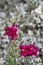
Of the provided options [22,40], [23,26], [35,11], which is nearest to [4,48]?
[22,40]

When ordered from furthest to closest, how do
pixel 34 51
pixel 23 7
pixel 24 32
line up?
pixel 23 7 → pixel 24 32 → pixel 34 51

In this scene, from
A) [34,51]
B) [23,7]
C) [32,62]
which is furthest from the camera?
[23,7]

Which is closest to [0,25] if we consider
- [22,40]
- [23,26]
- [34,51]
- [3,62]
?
[23,26]

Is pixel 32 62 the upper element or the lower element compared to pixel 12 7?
lower

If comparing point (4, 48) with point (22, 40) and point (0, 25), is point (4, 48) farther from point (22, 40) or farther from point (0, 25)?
point (0, 25)

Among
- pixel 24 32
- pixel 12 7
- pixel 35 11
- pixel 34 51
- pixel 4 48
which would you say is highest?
pixel 12 7

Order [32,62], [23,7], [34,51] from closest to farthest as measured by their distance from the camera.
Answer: [34,51] < [32,62] < [23,7]

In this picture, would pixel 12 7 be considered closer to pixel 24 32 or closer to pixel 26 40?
pixel 24 32

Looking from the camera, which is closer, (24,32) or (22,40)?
(22,40)

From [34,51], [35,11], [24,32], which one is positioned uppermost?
[35,11]
